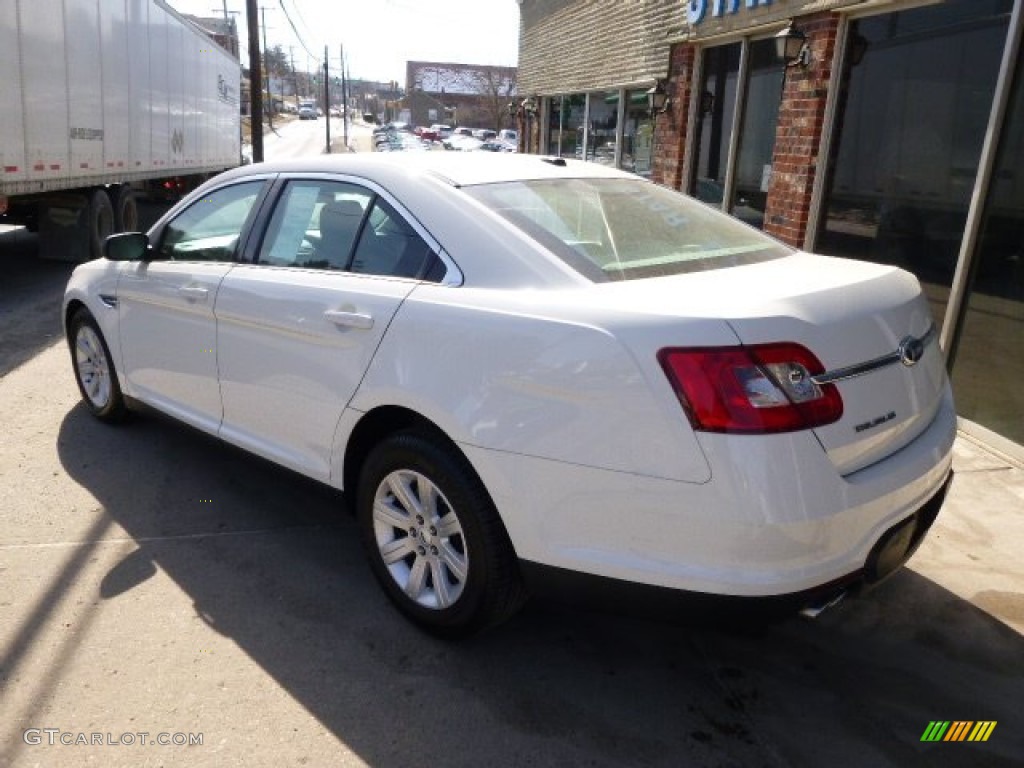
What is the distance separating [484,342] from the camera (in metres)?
2.53

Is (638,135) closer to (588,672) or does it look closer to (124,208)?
(124,208)

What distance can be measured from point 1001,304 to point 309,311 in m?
4.08

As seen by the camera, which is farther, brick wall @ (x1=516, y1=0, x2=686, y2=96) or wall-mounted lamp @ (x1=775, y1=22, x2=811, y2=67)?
brick wall @ (x1=516, y1=0, x2=686, y2=96)

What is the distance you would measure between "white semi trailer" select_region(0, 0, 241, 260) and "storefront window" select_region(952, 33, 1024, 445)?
332 inches

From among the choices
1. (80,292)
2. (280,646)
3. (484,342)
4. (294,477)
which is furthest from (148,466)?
(484,342)

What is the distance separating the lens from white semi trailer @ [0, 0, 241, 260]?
8656mm

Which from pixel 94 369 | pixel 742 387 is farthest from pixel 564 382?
pixel 94 369

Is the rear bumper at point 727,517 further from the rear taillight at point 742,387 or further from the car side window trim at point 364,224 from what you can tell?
the car side window trim at point 364,224

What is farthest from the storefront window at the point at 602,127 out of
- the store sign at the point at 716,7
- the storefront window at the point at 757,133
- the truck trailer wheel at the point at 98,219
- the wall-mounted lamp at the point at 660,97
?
the truck trailer wheel at the point at 98,219

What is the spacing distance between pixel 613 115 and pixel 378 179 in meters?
9.68

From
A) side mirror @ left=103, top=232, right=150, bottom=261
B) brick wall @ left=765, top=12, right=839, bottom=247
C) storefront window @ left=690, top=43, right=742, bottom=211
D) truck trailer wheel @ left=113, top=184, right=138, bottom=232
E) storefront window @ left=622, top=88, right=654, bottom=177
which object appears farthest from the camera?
truck trailer wheel @ left=113, top=184, right=138, bottom=232

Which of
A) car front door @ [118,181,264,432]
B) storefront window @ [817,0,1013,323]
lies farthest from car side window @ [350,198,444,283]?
storefront window @ [817,0,1013,323]

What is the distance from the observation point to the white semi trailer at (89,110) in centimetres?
866

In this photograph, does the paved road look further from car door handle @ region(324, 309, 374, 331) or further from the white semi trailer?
the white semi trailer
